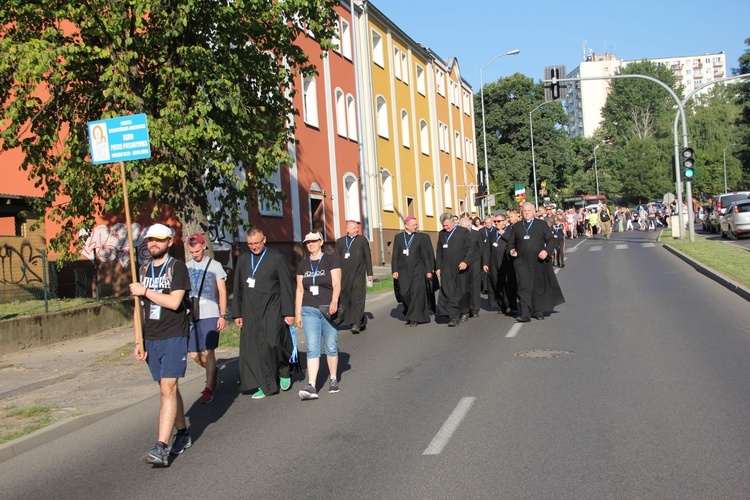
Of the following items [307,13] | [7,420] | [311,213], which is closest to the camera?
[7,420]

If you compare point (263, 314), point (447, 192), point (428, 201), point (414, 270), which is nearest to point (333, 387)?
point (263, 314)

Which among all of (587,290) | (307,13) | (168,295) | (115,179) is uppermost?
(307,13)

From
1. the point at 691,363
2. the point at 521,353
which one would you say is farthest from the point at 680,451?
the point at 521,353

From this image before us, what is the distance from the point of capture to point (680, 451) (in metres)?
5.69

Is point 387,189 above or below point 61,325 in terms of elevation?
above

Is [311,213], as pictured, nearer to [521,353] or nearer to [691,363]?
[521,353]

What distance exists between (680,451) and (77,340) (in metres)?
10.9

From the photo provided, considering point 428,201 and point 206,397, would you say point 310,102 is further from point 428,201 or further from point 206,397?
point 206,397

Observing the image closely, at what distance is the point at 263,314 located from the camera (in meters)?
8.52

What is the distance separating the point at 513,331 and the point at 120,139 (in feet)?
21.5

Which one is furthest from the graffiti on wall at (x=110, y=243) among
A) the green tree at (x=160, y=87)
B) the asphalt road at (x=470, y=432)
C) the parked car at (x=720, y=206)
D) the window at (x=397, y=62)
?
the parked car at (x=720, y=206)

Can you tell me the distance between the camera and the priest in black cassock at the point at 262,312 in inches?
335

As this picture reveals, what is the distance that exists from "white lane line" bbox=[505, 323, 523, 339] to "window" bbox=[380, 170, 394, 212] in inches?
877

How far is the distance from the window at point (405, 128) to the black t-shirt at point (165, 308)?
3286 centimetres
